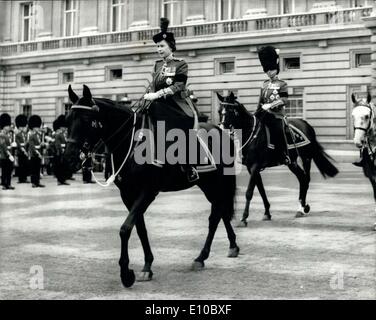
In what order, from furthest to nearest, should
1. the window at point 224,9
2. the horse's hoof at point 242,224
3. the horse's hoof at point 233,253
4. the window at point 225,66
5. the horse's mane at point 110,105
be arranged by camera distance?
the window at point 224,9 → the window at point 225,66 → the horse's hoof at point 242,224 → the horse's hoof at point 233,253 → the horse's mane at point 110,105

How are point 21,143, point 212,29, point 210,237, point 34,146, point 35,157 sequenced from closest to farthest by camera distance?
point 210,237, point 35,157, point 34,146, point 21,143, point 212,29

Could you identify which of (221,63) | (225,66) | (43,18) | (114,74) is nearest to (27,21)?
(43,18)

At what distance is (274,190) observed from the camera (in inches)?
659

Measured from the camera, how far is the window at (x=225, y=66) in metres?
31.4

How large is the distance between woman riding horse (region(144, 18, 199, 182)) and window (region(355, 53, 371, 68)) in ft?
73.2

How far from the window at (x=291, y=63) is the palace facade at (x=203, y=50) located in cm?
5

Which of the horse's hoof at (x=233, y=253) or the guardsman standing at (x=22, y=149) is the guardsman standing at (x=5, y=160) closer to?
the guardsman standing at (x=22, y=149)

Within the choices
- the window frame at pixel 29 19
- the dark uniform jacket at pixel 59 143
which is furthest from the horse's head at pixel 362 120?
the window frame at pixel 29 19

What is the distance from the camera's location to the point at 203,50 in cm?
3177

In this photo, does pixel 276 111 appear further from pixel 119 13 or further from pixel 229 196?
pixel 119 13

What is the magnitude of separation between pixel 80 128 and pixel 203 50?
86.3 feet

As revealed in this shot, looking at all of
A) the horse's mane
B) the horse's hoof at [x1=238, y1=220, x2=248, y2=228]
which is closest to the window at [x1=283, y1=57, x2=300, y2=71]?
the horse's hoof at [x1=238, y1=220, x2=248, y2=228]

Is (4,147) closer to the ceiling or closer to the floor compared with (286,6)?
closer to the floor
